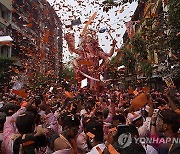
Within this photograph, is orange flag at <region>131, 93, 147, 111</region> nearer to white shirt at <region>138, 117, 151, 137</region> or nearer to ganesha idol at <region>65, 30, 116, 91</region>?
white shirt at <region>138, 117, 151, 137</region>

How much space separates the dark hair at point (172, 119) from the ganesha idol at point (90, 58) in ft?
32.6

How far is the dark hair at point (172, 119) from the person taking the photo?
340 centimetres

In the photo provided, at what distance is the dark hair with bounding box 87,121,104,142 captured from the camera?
3.76 metres

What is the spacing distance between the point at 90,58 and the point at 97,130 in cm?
1048

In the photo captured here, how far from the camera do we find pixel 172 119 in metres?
3.46

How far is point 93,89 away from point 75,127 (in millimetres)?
8920

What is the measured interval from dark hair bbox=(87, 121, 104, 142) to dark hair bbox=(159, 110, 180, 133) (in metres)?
0.67

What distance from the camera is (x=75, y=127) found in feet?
13.9

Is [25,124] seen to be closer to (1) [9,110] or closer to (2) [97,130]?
(2) [97,130]

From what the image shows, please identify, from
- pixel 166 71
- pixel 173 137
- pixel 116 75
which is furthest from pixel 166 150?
pixel 116 75

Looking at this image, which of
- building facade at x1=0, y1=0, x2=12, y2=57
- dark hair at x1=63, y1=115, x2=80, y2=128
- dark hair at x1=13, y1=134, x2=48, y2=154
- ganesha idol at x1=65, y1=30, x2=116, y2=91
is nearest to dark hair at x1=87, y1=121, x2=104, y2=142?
dark hair at x1=63, y1=115, x2=80, y2=128

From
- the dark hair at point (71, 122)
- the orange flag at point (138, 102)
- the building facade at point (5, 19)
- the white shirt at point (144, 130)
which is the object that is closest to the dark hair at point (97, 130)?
the dark hair at point (71, 122)

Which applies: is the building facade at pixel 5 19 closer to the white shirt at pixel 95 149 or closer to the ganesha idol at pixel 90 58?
the ganesha idol at pixel 90 58

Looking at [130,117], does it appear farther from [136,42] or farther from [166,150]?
[136,42]
